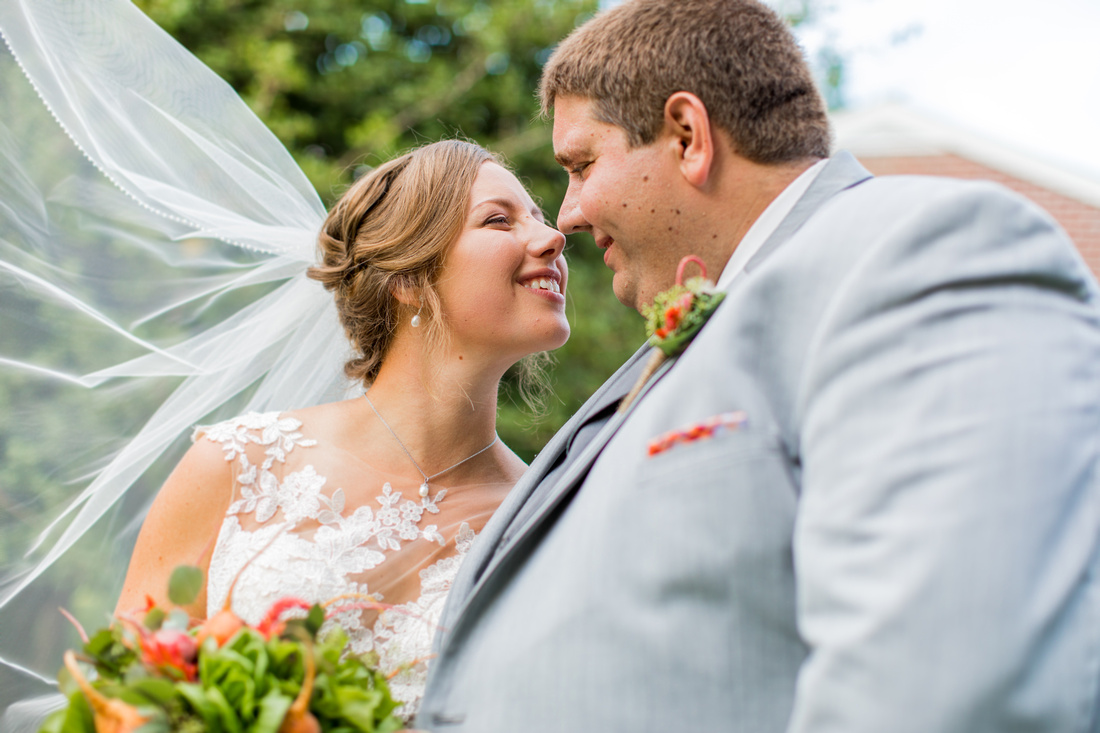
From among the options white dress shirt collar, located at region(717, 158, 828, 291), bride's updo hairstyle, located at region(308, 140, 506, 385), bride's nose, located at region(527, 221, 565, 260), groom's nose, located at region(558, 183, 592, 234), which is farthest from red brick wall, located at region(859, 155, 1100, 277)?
white dress shirt collar, located at region(717, 158, 828, 291)

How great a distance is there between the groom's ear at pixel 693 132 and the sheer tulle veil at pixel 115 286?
6.26 ft

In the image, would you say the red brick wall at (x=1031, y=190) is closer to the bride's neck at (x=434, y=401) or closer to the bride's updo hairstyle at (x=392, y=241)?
the bride's updo hairstyle at (x=392, y=241)

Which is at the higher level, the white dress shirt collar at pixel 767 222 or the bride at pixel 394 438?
the white dress shirt collar at pixel 767 222

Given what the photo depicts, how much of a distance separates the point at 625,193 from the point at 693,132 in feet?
0.84

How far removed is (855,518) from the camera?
1.28m

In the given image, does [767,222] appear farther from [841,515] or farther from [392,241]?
[392,241]

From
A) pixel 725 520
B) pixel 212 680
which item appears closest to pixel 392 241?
pixel 212 680

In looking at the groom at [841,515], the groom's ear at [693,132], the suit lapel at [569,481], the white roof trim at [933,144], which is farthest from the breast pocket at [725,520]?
the white roof trim at [933,144]

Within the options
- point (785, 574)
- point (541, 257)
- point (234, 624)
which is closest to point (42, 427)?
point (234, 624)

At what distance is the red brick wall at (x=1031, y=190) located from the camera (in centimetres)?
1124

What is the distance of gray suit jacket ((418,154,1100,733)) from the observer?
1.19m

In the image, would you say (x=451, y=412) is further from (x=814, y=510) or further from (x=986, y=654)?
(x=986, y=654)

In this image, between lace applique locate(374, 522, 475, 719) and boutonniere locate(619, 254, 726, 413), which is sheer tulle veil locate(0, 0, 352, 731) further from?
boutonniere locate(619, 254, 726, 413)

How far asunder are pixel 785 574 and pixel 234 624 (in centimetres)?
114
